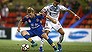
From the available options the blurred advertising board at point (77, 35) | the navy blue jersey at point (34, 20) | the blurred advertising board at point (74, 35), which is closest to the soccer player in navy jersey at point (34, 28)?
the navy blue jersey at point (34, 20)

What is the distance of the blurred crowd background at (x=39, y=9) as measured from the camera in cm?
3152

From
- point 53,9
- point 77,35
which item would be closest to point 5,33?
point 77,35

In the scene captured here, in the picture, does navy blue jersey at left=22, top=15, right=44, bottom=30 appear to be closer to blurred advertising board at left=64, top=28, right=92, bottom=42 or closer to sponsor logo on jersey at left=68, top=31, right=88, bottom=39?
blurred advertising board at left=64, top=28, right=92, bottom=42

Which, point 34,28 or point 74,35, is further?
point 74,35

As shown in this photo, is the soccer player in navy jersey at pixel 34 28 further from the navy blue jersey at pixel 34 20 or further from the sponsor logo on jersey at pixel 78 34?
the sponsor logo on jersey at pixel 78 34

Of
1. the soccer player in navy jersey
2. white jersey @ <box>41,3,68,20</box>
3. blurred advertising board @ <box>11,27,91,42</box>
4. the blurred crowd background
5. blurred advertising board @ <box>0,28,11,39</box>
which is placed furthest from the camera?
the blurred crowd background

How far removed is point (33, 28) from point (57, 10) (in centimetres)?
195

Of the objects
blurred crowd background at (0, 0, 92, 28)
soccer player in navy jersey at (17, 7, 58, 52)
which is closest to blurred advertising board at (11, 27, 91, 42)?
blurred crowd background at (0, 0, 92, 28)

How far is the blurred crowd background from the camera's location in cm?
3152

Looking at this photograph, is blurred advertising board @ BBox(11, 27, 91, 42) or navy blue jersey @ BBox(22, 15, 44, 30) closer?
navy blue jersey @ BBox(22, 15, 44, 30)

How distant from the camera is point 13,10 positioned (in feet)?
109

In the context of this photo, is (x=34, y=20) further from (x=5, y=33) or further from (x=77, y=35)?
(x=5, y=33)

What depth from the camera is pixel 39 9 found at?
107 feet

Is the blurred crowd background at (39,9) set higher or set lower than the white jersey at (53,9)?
higher
